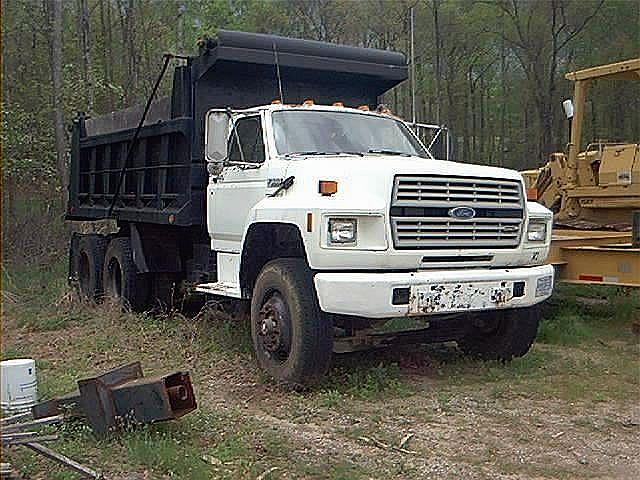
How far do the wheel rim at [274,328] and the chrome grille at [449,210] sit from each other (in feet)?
3.39

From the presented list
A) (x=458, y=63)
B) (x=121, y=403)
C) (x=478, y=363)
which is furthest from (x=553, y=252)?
(x=458, y=63)

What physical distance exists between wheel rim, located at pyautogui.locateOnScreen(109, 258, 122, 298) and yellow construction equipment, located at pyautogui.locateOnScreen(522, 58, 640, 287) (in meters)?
4.86

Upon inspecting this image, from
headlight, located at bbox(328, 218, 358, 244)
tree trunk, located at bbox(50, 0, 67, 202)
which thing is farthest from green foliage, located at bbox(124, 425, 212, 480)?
tree trunk, located at bbox(50, 0, 67, 202)

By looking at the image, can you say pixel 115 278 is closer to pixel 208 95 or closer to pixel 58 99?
pixel 208 95

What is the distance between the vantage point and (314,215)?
602cm

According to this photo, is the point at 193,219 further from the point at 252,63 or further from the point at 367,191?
the point at 367,191

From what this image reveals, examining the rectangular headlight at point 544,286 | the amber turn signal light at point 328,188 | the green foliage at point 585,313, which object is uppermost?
the amber turn signal light at point 328,188

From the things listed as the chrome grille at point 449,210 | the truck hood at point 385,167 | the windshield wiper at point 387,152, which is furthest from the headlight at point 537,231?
the windshield wiper at point 387,152

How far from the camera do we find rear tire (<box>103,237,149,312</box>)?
387 inches

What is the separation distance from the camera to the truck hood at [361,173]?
6.04 meters

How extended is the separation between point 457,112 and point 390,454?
76.0 ft

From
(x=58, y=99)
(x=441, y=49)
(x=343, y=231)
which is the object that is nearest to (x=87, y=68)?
(x=58, y=99)

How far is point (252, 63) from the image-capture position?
8547 mm

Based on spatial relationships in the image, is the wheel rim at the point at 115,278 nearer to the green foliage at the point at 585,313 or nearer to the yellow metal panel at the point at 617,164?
the green foliage at the point at 585,313
